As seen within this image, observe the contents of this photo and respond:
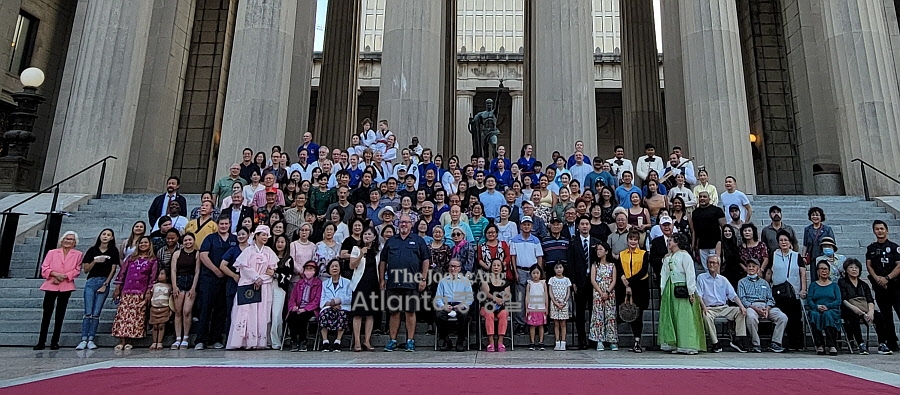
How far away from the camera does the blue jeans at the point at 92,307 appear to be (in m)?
8.71

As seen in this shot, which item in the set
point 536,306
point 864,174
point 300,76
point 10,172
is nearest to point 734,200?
point 536,306

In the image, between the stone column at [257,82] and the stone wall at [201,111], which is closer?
the stone column at [257,82]

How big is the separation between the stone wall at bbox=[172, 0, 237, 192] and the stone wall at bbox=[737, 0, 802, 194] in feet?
79.7

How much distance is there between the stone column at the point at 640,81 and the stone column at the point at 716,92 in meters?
7.07

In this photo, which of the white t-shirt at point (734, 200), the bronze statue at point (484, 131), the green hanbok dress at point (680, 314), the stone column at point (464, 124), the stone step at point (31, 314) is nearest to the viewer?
the green hanbok dress at point (680, 314)

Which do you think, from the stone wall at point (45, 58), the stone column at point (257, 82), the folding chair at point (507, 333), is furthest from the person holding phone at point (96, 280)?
the stone wall at point (45, 58)

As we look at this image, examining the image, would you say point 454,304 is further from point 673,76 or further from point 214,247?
point 673,76

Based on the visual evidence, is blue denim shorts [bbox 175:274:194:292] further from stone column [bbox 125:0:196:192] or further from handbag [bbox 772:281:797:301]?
stone column [bbox 125:0:196:192]

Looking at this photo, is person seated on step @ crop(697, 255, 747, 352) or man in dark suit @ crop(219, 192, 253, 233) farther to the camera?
man in dark suit @ crop(219, 192, 253, 233)

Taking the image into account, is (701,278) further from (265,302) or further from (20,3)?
(20,3)

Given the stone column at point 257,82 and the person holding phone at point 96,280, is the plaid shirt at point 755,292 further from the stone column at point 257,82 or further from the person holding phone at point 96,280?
the stone column at point 257,82

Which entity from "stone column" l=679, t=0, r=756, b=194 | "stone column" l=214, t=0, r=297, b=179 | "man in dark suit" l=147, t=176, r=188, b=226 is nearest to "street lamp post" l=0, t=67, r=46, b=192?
"stone column" l=214, t=0, r=297, b=179

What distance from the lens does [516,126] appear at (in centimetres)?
3584

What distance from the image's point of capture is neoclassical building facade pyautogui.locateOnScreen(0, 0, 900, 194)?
1636 cm
